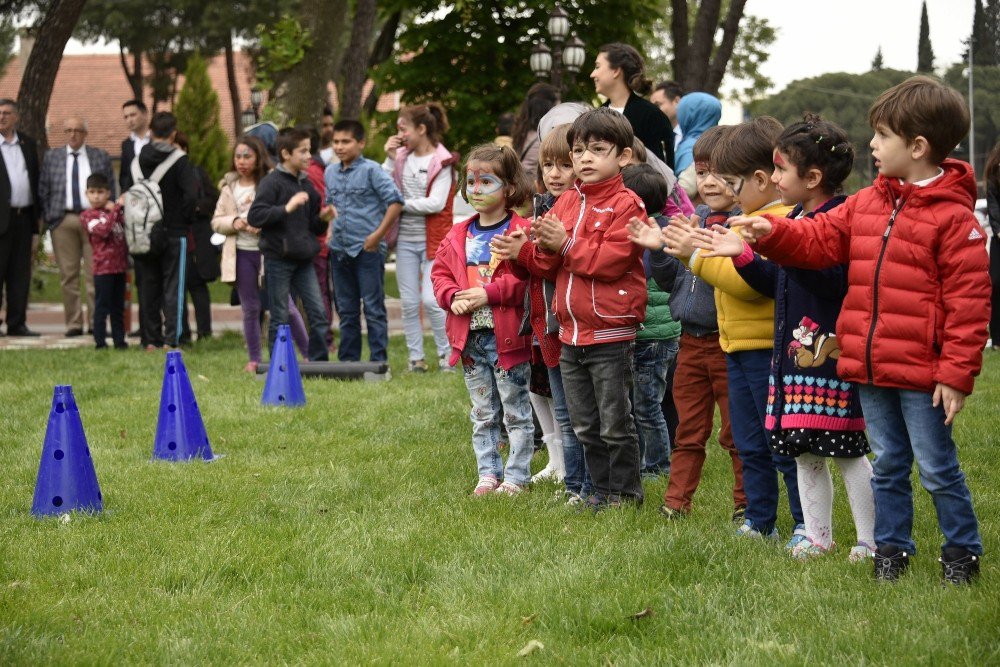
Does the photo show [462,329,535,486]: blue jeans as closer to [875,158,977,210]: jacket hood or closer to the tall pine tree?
[875,158,977,210]: jacket hood

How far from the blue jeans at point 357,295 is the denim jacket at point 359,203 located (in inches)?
5.3

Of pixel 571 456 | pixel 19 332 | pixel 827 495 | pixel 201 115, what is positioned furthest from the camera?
pixel 201 115

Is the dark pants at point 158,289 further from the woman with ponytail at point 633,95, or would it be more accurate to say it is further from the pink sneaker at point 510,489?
the pink sneaker at point 510,489

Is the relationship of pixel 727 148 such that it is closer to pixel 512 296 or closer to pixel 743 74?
pixel 512 296

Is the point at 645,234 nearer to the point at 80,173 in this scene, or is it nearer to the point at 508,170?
the point at 508,170

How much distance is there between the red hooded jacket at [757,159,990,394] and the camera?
401cm

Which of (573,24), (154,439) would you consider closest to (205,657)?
(154,439)

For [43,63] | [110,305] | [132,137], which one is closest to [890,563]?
[110,305]

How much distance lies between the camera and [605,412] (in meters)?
5.37

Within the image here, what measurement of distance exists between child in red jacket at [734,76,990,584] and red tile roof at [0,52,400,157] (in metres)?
51.5

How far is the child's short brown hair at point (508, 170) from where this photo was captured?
593 centimetres

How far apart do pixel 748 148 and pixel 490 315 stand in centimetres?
166

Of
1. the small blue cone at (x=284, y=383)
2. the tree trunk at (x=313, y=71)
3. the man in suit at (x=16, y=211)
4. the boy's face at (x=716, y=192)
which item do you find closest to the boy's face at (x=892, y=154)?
the boy's face at (x=716, y=192)

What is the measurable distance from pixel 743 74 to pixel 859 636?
3948cm
